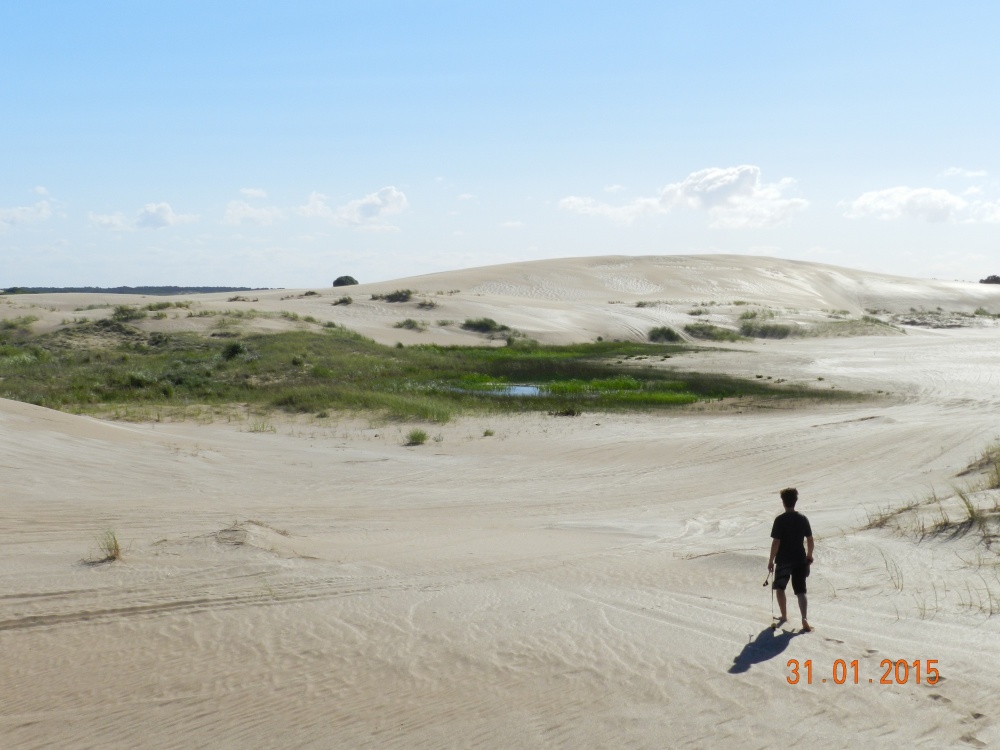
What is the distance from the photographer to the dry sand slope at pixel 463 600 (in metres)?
6.01

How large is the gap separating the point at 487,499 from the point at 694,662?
303 inches

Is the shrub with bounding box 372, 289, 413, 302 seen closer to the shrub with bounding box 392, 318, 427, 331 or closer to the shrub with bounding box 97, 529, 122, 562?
the shrub with bounding box 392, 318, 427, 331

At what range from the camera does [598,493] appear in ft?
49.4

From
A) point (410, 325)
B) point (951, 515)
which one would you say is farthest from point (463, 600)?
point (410, 325)

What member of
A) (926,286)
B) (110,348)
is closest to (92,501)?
(110,348)

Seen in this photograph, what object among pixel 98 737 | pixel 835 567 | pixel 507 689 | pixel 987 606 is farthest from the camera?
pixel 835 567

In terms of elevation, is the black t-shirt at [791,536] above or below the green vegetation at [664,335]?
below

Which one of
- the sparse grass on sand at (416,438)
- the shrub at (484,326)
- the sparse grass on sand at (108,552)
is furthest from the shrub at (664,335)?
the sparse grass on sand at (108,552)

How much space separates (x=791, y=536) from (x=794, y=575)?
1.06ft

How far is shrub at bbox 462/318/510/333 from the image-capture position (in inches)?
1987

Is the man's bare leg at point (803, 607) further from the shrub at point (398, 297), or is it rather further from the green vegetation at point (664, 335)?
the shrub at point (398, 297)

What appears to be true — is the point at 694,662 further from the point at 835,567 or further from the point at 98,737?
the point at 98,737

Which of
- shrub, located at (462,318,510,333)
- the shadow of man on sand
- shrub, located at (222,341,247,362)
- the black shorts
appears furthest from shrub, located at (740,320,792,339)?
the shadow of man on sand

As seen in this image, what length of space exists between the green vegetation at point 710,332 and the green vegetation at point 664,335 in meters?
1.40
